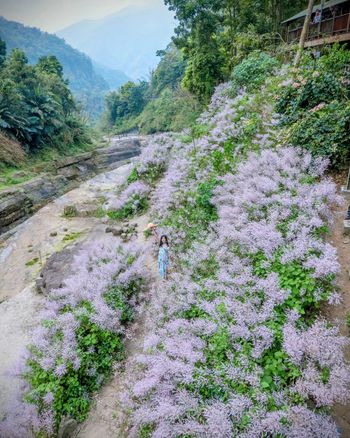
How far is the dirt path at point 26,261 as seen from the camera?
680 centimetres

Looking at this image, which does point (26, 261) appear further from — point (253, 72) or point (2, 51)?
point (2, 51)

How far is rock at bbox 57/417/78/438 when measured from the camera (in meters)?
4.56

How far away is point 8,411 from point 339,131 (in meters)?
9.17

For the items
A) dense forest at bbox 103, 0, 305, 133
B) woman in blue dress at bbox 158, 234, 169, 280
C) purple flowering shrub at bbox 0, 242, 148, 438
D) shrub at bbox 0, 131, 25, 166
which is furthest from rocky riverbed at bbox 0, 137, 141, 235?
woman in blue dress at bbox 158, 234, 169, 280

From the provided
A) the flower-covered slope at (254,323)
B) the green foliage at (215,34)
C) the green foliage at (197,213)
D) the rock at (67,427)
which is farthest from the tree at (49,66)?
the rock at (67,427)

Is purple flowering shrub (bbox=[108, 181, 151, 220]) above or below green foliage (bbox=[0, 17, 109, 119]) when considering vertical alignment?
below

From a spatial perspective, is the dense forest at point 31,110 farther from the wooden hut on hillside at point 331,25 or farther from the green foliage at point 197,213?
the wooden hut on hillside at point 331,25

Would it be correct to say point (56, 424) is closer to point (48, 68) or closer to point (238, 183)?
point (238, 183)

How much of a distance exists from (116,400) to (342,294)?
14.0ft

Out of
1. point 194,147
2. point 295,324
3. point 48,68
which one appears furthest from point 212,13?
point 48,68

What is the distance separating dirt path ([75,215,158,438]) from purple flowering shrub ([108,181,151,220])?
6229 mm

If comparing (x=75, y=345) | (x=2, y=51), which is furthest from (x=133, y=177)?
(x=2, y=51)

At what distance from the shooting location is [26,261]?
11.0 m

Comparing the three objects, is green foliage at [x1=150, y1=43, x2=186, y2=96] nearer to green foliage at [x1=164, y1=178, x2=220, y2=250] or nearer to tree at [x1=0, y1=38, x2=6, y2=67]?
tree at [x1=0, y1=38, x2=6, y2=67]
